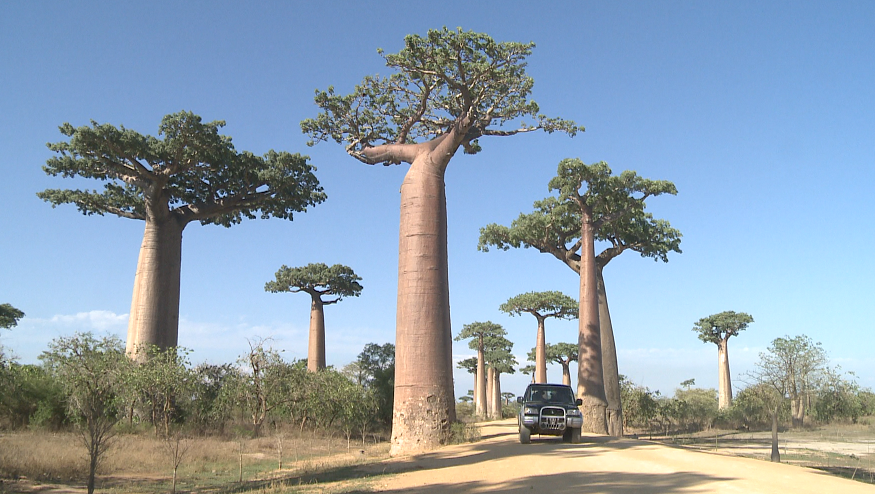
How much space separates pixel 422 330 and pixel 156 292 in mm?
11804

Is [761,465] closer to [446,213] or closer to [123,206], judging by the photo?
[446,213]

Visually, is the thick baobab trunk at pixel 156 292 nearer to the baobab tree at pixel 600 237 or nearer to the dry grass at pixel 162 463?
the dry grass at pixel 162 463

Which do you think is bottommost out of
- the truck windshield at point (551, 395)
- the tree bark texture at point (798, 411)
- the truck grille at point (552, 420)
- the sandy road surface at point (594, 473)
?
the tree bark texture at point (798, 411)

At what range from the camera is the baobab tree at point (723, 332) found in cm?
3941

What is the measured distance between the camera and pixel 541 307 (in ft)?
118

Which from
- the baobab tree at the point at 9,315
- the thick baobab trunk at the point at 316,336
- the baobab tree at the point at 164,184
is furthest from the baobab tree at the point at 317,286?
the baobab tree at the point at 9,315

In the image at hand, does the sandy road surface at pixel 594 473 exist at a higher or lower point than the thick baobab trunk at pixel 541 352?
lower

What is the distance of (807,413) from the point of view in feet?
111

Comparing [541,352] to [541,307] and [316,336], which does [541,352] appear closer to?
[541,307]

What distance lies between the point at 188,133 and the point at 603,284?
1643 cm

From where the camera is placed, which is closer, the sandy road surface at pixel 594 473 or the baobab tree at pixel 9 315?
the sandy road surface at pixel 594 473

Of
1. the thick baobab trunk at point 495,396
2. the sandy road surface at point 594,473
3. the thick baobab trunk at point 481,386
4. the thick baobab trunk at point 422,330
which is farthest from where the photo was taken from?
the thick baobab trunk at point 495,396

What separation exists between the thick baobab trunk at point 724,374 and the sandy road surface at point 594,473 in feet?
99.1

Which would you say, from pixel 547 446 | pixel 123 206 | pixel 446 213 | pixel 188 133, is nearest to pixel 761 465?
pixel 547 446
